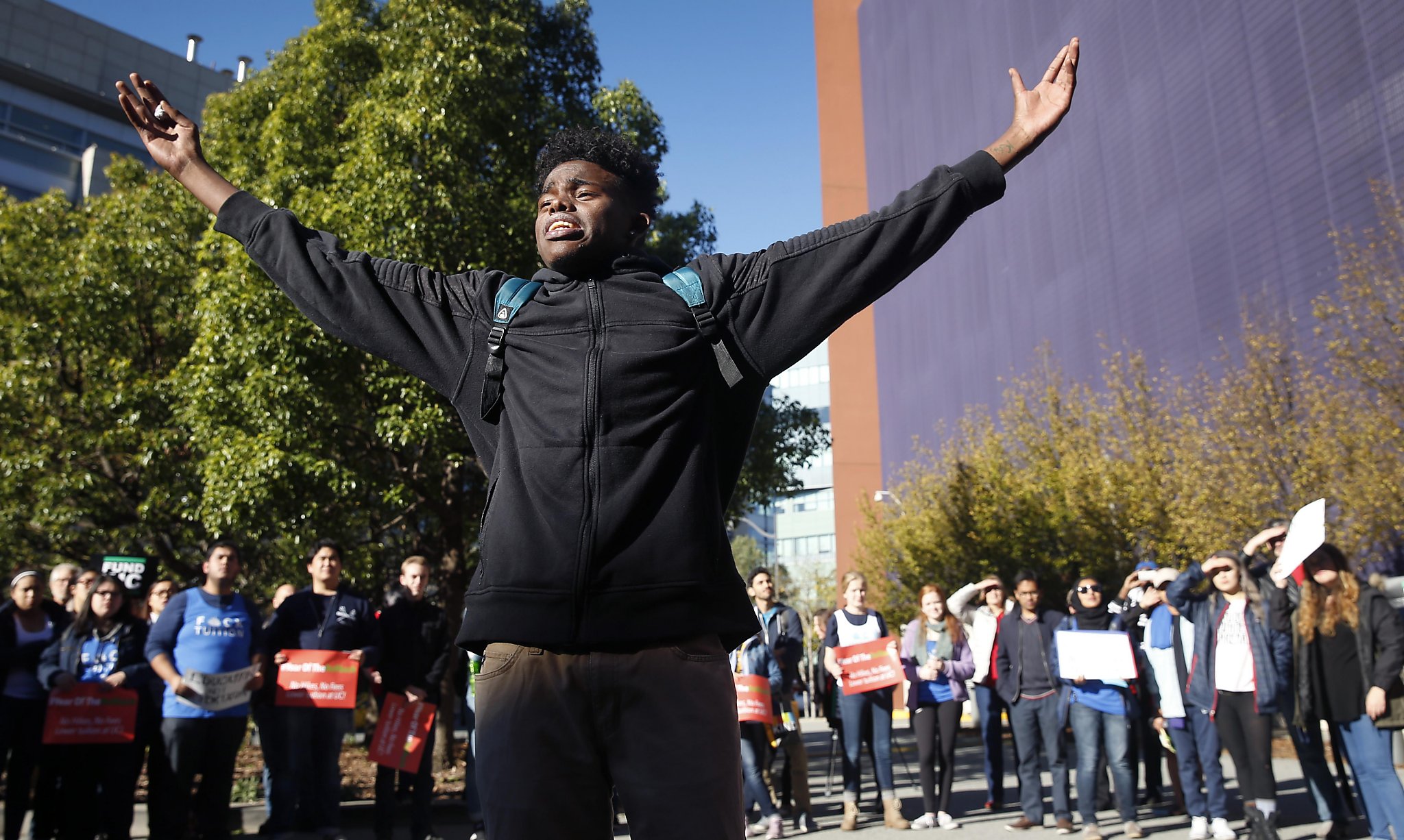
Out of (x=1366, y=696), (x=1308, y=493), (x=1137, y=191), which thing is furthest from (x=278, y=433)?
(x=1137, y=191)

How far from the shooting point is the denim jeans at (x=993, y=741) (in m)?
9.99

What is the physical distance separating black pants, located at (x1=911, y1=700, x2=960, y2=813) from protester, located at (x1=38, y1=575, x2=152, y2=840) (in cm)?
609

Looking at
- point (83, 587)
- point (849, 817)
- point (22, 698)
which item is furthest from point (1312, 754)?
point (22, 698)

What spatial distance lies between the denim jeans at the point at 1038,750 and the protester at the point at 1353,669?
1947 mm

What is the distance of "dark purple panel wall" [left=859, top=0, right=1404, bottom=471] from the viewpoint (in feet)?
66.4

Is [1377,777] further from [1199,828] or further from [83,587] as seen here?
[83,587]

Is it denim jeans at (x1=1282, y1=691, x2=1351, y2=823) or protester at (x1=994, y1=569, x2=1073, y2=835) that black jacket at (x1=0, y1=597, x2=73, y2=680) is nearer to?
protester at (x1=994, y1=569, x2=1073, y2=835)

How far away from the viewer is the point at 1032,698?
29.8 ft

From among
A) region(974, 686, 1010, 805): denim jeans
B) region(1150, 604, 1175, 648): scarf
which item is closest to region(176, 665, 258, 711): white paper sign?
region(974, 686, 1010, 805): denim jeans

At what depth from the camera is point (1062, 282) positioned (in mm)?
30609

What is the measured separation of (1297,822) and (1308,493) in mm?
9985

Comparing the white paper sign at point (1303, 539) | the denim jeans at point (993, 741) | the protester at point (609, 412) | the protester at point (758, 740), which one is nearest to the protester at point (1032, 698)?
the denim jeans at point (993, 741)

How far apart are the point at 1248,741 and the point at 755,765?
11.8 feet

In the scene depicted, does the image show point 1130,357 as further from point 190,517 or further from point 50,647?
point 50,647
